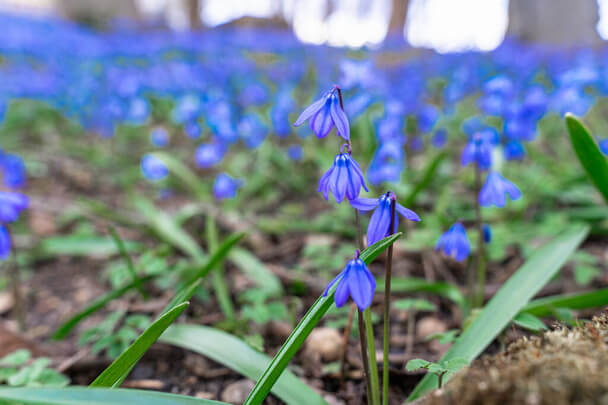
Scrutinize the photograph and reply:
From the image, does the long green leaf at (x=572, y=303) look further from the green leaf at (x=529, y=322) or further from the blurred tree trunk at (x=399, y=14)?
the blurred tree trunk at (x=399, y=14)

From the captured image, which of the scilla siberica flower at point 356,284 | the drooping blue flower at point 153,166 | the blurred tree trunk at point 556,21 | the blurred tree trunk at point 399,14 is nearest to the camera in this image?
the scilla siberica flower at point 356,284

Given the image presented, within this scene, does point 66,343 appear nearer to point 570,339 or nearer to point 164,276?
point 164,276

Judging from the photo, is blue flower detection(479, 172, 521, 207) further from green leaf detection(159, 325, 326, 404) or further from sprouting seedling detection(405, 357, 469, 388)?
green leaf detection(159, 325, 326, 404)

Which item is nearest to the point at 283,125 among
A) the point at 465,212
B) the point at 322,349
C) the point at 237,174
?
the point at 237,174

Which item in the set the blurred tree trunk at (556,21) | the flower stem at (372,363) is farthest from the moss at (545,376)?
the blurred tree trunk at (556,21)

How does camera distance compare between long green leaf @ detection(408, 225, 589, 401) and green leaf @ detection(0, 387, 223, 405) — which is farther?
long green leaf @ detection(408, 225, 589, 401)

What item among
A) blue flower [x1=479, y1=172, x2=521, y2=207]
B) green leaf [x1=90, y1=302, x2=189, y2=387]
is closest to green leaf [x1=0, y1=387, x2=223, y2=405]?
green leaf [x1=90, y1=302, x2=189, y2=387]

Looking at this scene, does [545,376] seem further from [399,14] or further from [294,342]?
[399,14]
